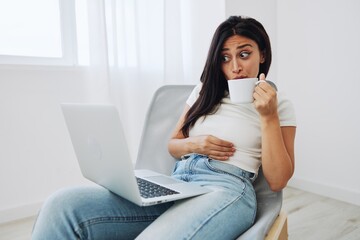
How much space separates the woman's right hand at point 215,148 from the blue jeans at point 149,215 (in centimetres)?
7

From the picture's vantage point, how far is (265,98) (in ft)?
2.64

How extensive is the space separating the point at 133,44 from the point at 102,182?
4.34 ft

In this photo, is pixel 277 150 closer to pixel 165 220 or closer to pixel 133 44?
pixel 165 220

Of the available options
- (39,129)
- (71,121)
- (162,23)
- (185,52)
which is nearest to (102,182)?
(71,121)

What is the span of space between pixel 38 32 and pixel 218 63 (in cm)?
136

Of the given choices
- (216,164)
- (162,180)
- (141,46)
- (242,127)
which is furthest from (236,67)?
(141,46)

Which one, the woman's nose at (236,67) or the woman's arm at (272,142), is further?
the woman's nose at (236,67)

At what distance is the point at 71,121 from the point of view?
32.1 inches

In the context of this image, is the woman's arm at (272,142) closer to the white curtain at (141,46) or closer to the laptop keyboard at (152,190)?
the laptop keyboard at (152,190)

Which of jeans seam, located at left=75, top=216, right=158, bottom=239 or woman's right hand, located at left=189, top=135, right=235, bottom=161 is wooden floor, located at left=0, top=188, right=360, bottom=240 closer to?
woman's right hand, located at left=189, top=135, right=235, bottom=161

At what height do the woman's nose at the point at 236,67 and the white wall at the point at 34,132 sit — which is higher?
the woman's nose at the point at 236,67

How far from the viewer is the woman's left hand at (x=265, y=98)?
0.81m

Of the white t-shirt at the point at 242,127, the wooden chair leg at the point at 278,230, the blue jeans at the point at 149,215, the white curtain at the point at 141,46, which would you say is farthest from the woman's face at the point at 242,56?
the white curtain at the point at 141,46

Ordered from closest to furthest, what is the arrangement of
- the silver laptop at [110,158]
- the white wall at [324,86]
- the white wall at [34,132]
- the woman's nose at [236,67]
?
the silver laptop at [110,158] < the woman's nose at [236,67] < the white wall at [34,132] < the white wall at [324,86]
